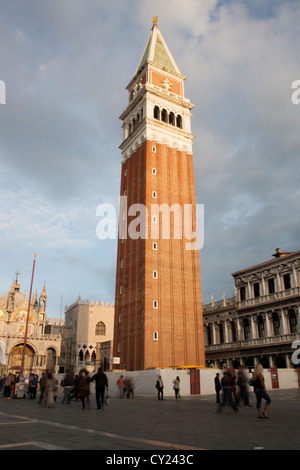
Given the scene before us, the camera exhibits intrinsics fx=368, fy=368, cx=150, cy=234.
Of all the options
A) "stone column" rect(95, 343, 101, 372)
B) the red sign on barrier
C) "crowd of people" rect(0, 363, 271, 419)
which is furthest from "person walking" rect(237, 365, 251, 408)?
"stone column" rect(95, 343, 101, 372)

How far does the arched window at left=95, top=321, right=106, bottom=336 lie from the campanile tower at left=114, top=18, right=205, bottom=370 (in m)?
24.7

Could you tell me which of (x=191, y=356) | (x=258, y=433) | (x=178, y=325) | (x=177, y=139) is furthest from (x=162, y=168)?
(x=258, y=433)

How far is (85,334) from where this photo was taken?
65.8 m

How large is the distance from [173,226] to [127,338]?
45.1 feet

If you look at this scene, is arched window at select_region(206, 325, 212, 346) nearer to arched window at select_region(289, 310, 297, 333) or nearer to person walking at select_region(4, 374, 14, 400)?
arched window at select_region(289, 310, 297, 333)

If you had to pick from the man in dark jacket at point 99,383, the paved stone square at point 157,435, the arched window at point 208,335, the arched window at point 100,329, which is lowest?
the paved stone square at point 157,435

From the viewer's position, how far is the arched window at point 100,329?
2635 inches

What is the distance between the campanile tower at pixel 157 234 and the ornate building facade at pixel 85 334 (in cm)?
2334

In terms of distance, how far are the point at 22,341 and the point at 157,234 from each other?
34.8 meters

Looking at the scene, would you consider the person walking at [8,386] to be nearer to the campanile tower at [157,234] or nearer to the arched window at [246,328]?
the campanile tower at [157,234]

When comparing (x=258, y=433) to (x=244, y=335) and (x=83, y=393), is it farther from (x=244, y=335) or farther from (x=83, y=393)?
(x=244, y=335)

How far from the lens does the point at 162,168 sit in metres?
45.8

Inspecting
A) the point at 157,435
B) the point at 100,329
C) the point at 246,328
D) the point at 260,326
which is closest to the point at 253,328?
the point at 260,326

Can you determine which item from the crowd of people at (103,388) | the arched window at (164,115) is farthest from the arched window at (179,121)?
the crowd of people at (103,388)
